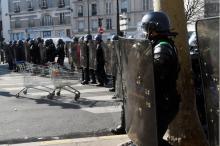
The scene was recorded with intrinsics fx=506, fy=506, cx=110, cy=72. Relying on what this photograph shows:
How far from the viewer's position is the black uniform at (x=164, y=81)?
4.82 metres

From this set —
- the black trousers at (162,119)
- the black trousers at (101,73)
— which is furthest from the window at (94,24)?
the black trousers at (162,119)

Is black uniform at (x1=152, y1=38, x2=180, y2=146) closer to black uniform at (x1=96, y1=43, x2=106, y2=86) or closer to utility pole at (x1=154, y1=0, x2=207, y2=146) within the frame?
utility pole at (x1=154, y1=0, x2=207, y2=146)

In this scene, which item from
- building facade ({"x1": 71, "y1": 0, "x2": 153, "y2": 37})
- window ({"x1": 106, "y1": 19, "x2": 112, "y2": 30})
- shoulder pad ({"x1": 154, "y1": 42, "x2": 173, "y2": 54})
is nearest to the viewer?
shoulder pad ({"x1": 154, "y1": 42, "x2": 173, "y2": 54})

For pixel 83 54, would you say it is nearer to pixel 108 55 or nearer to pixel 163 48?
pixel 108 55

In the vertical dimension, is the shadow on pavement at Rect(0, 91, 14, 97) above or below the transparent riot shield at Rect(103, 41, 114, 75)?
below

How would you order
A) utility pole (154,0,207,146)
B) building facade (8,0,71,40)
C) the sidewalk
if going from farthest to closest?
1. building facade (8,0,71,40)
2. the sidewalk
3. utility pole (154,0,207,146)

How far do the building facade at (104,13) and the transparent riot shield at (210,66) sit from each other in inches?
2798

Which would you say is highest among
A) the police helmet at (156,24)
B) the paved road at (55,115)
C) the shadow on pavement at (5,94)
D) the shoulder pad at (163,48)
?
the police helmet at (156,24)

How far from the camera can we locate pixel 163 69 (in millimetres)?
4824

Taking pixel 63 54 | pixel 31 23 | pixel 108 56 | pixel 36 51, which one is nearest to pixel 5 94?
pixel 108 56

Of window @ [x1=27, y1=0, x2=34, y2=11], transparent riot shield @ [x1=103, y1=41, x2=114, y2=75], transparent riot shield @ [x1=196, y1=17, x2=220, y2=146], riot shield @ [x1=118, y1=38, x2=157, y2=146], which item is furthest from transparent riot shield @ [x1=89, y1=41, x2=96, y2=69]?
window @ [x1=27, y1=0, x2=34, y2=11]

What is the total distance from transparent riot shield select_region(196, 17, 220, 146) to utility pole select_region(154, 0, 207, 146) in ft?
7.36

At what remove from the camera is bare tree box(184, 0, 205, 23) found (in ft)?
92.8

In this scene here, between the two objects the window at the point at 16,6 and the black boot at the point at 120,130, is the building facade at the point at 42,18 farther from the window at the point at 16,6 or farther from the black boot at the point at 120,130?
the black boot at the point at 120,130
